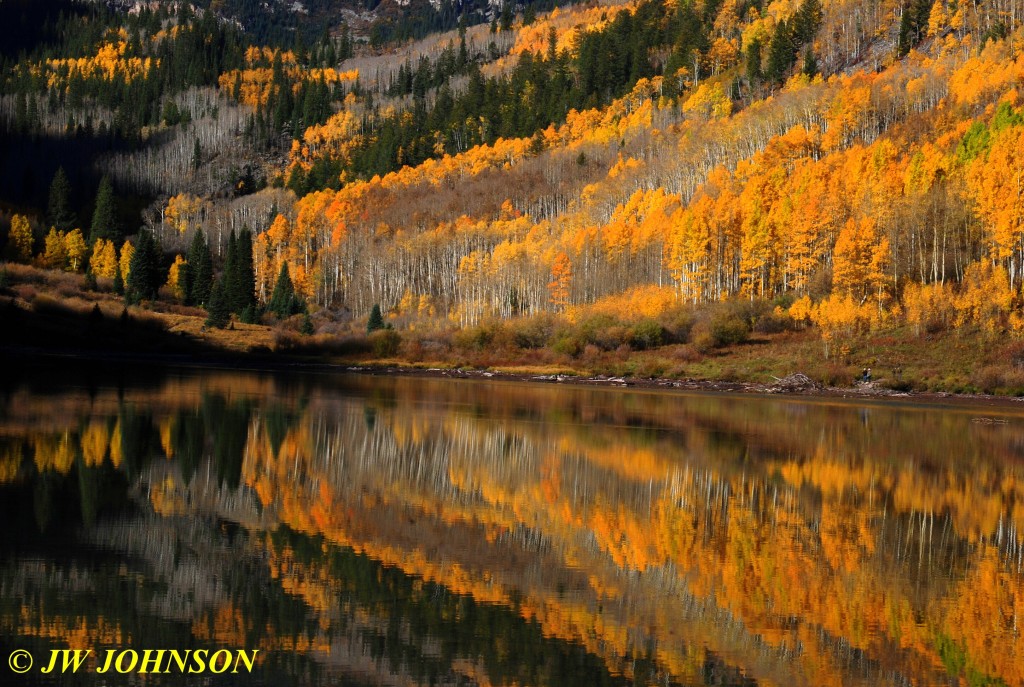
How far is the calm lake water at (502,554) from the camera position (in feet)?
37.8

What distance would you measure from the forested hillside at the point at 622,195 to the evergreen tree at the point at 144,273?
337 mm

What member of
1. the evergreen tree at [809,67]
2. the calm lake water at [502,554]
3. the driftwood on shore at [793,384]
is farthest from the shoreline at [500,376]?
the evergreen tree at [809,67]

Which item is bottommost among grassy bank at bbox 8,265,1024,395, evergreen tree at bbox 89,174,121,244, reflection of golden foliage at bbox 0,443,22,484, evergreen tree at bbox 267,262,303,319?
reflection of golden foliage at bbox 0,443,22,484

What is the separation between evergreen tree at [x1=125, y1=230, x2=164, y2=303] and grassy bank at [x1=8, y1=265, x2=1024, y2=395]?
3422 millimetres

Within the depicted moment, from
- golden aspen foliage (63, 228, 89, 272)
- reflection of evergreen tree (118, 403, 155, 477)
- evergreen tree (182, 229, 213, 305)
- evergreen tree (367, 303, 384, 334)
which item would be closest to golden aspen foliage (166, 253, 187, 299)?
evergreen tree (182, 229, 213, 305)

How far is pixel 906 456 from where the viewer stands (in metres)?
32.2

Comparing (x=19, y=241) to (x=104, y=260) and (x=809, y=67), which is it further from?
(x=809, y=67)

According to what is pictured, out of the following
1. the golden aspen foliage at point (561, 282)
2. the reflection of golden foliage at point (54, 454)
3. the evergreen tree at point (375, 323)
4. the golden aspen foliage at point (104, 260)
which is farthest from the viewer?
the golden aspen foliage at point (104, 260)

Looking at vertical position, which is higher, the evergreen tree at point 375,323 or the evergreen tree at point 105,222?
the evergreen tree at point 105,222

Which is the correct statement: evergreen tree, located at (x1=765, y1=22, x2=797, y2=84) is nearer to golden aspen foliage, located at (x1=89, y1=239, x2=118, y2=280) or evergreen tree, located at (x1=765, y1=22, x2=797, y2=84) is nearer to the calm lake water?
golden aspen foliage, located at (x1=89, y1=239, x2=118, y2=280)

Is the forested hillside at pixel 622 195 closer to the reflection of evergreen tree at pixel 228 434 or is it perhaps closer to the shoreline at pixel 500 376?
the shoreline at pixel 500 376

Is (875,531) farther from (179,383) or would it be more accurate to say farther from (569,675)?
(179,383)

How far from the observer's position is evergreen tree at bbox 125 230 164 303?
115 m

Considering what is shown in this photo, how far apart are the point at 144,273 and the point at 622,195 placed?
190ft
